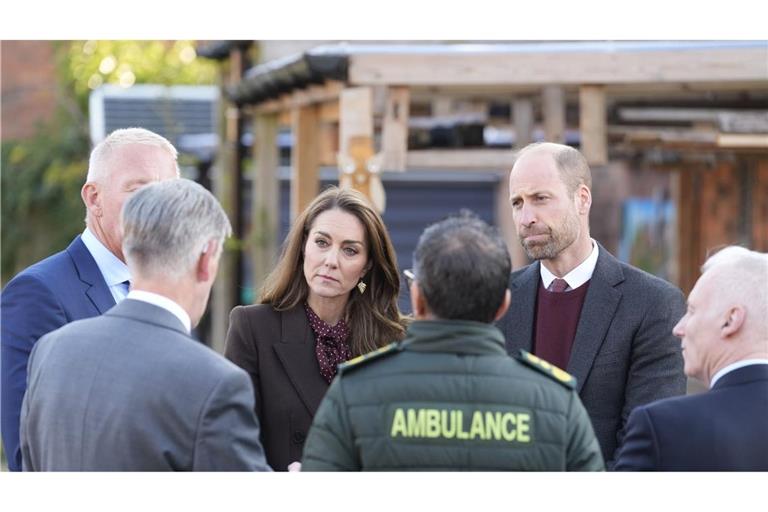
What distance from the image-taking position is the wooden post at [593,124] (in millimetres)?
6711

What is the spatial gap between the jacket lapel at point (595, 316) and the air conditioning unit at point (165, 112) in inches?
381

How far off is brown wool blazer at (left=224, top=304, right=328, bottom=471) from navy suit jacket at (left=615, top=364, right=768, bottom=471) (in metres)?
1.14

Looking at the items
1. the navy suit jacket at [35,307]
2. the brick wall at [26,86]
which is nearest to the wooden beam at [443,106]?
the navy suit jacket at [35,307]

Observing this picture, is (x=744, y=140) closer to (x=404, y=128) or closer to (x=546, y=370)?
(x=404, y=128)

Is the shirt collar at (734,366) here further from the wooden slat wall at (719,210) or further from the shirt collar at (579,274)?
the wooden slat wall at (719,210)

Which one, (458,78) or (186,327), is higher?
(458,78)

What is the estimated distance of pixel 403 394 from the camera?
2449 mm

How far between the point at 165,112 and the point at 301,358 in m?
11.0

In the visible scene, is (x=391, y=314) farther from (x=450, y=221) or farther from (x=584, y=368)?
(x=450, y=221)

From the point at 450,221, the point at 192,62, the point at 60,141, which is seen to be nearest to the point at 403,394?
the point at 450,221

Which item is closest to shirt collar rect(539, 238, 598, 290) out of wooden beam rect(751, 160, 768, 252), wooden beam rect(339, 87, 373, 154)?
wooden beam rect(339, 87, 373, 154)

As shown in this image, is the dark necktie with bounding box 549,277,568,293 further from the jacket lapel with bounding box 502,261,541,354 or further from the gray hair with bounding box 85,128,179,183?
the gray hair with bounding box 85,128,179,183

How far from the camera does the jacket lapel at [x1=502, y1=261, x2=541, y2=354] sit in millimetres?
3705

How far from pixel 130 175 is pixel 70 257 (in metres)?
0.28
